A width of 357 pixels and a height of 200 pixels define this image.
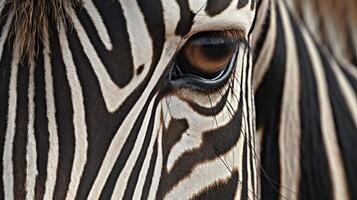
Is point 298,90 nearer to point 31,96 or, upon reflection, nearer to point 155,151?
point 155,151

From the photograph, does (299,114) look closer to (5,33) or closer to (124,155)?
(124,155)

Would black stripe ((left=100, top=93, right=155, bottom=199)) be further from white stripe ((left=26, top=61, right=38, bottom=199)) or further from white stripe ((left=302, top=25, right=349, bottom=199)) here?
white stripe ((left=302, top=25, right=349, bottom=199))

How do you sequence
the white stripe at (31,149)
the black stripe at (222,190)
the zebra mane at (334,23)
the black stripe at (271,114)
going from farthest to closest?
1. the zebra mane at (334,23)
2. the black stripe at (271,114)
3. the black stripe at (222,190)
4. the white stripe at (31,149)

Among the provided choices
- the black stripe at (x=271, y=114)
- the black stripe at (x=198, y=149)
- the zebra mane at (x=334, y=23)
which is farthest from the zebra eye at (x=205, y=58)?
the zebra mane at (x=334, y=23)

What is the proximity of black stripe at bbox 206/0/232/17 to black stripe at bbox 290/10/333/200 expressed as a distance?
2.40 ft

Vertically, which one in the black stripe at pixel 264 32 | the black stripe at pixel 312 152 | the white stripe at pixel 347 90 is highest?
the black stripe at pixel 264 32

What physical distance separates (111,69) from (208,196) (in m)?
0.41

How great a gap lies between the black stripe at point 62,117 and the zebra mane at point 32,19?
0.03 m

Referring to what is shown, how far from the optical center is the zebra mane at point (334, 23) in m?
2.44

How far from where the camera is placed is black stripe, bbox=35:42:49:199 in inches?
51.4

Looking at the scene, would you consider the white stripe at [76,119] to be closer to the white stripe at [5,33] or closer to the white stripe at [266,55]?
the white stripe at [5,33]

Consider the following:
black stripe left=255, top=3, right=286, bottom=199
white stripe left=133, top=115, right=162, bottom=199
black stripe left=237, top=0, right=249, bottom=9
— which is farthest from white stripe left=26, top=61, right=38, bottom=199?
black stripe left=255, top=3, right=286, bottom=199

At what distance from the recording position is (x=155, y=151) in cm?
148

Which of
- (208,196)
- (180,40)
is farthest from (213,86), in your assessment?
(208,196)
